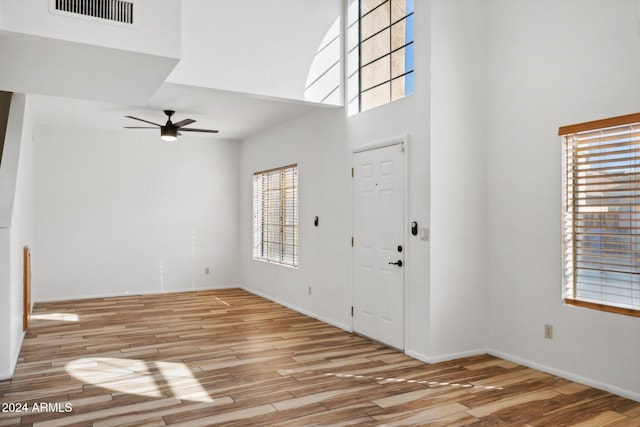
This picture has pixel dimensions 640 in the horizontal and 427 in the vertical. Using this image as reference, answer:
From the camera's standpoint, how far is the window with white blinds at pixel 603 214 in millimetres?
3430

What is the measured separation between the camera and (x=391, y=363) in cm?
430

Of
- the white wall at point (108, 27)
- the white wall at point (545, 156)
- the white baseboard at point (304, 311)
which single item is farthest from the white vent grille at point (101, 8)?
the white baseboard at point (304, 311)

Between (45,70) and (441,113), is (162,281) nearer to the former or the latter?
(45,70)

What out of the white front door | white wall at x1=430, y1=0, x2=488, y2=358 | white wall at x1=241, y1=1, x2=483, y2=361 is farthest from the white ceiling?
white wall at x1=430, y1=0, x2=488, y2=358

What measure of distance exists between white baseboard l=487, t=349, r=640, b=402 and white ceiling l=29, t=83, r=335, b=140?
3316 millimetres

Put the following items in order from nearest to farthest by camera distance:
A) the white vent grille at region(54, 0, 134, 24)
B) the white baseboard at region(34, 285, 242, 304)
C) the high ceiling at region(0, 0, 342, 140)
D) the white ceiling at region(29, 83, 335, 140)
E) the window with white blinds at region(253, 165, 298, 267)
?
the white vent grille at region(54, 0, 134, 24) < the high ceiling at region(0, 0, 342, 140) < the white ceiling at region(29, 83, 335, 140) < the window with white blinds at region(253, 165, 298, 267) < the white baseboard at region(34, 285, 242, 304)

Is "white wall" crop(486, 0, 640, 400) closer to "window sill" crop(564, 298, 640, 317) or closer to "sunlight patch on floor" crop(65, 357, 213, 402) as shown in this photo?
"window sill" crop(564, 298, 640, 317)

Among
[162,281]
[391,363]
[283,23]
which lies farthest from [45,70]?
[162,281]

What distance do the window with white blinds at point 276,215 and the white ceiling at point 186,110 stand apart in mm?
832

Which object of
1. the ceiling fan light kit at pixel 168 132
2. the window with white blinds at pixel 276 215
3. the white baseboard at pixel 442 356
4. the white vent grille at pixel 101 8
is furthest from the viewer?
the window with white blinds at pixel 276 215

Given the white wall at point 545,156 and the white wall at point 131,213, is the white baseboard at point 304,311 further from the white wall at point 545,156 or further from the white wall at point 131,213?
the white wall at point 545,156

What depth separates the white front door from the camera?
472cm

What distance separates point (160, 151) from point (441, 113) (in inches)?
220

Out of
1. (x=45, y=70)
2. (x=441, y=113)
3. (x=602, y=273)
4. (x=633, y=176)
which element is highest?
(x=45, y=70)
